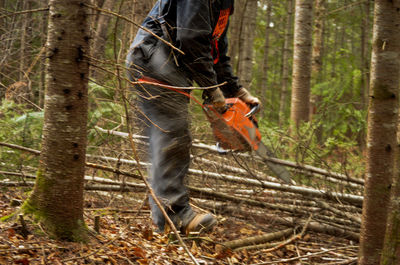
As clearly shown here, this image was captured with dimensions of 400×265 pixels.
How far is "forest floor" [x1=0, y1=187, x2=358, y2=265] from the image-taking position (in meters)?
2.11

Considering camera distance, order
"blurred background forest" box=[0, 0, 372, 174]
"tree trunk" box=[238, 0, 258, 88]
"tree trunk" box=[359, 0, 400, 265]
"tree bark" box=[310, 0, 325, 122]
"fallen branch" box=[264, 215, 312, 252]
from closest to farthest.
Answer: "tree trunk" box=[359, 0, 400, 265], "blurred background forest" box=[0, 0, 372, 174], "fallen branch" box=[264, 215, 312, 252], "tree trunk" box=[238, 0, 258, 88], "tree bark" box=[310, 0, 325, 122]

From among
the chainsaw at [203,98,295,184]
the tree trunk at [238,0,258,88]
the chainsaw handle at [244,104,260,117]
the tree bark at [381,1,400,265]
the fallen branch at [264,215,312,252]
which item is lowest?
the fallen branch at [264,215,312,252]

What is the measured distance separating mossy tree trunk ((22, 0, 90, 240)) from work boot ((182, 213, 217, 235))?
3.43 feet

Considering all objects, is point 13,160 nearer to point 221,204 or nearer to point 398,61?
point 221,204

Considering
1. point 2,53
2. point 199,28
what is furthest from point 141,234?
point 2,53

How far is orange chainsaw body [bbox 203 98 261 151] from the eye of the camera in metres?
3.68

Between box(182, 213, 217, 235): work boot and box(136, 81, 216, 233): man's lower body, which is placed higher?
box(136, 81, 216, 233): man's lower body

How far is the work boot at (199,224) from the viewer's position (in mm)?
3076

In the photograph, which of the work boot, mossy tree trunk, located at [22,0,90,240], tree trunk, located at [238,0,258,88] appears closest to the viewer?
mossy tree trunk, located at [22,0,90,240]

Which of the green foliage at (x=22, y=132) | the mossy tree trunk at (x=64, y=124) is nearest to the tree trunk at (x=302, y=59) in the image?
the green foliage at (x=22, y=132)

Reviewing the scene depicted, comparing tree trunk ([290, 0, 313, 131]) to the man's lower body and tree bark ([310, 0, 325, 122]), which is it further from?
the man's lower body

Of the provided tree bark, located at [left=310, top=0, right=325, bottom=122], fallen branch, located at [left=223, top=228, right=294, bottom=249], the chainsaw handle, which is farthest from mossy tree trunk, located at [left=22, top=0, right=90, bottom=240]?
tree bark, located at [left=310, top=0, right=325, bottom=122]

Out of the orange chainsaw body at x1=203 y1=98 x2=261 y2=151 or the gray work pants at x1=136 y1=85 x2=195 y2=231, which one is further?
the orange chainsaw body at x1=203 y1=98 x2=261 y2=151

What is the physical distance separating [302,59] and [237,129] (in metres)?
3.43
